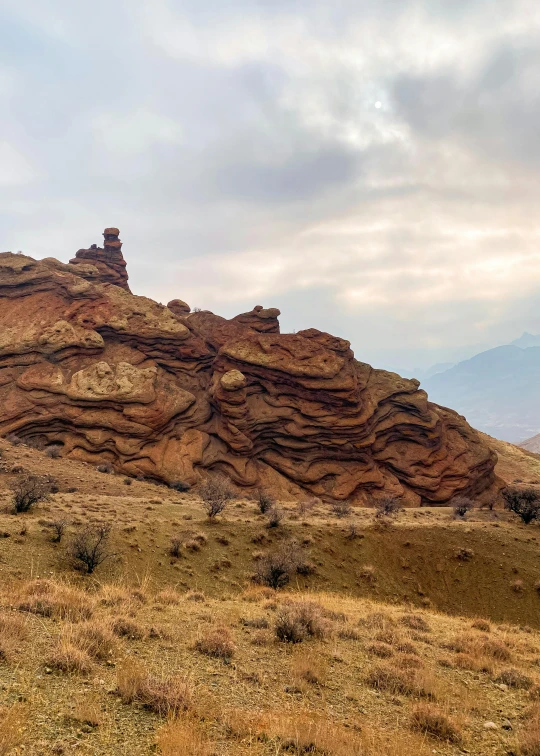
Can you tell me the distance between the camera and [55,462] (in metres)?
33.1

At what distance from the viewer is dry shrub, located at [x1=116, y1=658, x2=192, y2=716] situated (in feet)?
17.0

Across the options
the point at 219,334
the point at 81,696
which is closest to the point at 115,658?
the point at 81,696

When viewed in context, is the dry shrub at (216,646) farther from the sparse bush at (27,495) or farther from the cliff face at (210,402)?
the cliff face at (210,402)

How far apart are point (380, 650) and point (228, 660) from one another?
3.44 metres

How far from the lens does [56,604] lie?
8328 mm

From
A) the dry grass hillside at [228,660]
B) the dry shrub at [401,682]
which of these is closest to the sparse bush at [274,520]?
the dry grass hillside at [228,660]

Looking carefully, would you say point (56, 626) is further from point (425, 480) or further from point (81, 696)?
point (425, 480)

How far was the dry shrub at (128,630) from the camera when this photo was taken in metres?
7.54

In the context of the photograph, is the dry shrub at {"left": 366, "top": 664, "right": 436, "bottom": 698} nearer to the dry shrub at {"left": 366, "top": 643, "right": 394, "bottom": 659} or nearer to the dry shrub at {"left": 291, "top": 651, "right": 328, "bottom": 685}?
the dry shrub at {"left": 291, "top": 651, "right": 328, "bottom": 685}

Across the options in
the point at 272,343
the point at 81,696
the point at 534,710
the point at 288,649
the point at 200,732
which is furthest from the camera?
the point at 272,343

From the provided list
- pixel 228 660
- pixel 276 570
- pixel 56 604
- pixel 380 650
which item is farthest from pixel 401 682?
pixel 276 570

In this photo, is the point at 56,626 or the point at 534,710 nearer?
the point at 534,710

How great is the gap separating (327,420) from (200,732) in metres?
41.4

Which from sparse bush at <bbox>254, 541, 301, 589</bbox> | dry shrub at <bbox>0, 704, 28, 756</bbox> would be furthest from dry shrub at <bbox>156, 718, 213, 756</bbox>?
sparse bush at <bbox>254, 541, 301, 589</bbox>
